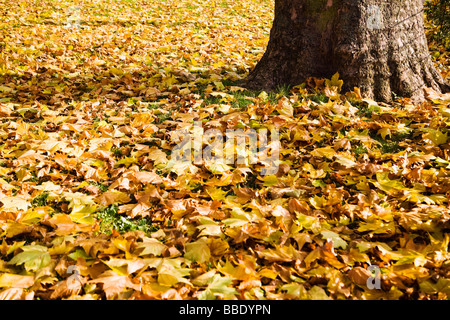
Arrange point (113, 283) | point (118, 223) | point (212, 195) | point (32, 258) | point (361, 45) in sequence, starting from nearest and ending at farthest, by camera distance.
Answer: point (113, 283) < point (32, 258) < point (118, 223) < point (212, 195) < point (361, 45)

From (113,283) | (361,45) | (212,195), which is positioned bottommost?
(113,283)

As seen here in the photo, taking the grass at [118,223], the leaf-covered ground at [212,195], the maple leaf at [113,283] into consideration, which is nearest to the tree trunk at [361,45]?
the leaf-covered ground at [212,195]

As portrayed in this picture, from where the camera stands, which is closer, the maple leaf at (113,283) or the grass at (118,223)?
the maple leaf at (113,283)

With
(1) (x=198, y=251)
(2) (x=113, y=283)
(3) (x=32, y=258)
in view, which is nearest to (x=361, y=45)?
(1) (x=198, y=251)

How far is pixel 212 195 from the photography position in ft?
7.68

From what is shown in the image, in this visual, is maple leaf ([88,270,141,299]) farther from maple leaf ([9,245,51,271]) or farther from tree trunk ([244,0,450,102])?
tree trunk ([244,0,450,102])

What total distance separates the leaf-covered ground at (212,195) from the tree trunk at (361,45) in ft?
0.68

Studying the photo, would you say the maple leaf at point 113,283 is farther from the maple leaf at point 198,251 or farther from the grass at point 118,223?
the grass at point 118,223

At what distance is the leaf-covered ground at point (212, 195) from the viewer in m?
1.71

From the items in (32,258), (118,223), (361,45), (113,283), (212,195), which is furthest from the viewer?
(361,45)

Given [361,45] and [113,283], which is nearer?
[113,283]

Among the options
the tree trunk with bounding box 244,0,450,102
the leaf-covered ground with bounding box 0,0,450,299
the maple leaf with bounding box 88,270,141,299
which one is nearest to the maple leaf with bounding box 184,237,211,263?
the leaf-covered ground with bounding box 0,0,450,299

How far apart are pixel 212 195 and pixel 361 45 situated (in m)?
2.29

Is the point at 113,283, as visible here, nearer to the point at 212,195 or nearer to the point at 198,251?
the point at 198,251
